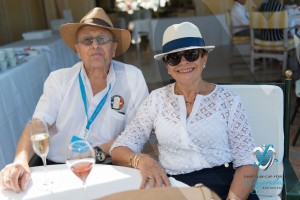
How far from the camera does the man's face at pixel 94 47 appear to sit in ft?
6.09

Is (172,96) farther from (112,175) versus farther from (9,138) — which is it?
(9,138)

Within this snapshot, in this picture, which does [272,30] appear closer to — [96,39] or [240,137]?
[96,39]

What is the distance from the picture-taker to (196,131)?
1.53m

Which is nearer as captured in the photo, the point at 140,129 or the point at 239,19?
the point at 140,129

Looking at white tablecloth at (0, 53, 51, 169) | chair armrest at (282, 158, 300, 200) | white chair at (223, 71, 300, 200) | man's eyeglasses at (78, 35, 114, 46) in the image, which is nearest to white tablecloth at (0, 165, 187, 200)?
chair armrest at (282, 158, 300, 200)

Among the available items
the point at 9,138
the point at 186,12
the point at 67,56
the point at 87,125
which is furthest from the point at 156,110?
the point at 186,12

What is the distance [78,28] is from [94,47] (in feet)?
0.58

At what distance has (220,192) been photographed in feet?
5.06

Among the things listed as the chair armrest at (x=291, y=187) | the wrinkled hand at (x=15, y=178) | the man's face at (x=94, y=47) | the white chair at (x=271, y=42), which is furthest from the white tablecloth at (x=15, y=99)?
the white chair at (x=271, y=42)

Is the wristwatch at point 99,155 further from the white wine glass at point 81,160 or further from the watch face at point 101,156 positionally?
the white wine glass at point 81,160

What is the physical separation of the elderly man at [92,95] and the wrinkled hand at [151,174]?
0.43 meters

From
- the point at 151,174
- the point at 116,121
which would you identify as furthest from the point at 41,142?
the point at 116,121

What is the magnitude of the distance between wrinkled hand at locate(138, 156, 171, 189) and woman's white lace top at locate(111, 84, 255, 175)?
195mm

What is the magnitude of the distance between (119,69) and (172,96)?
444 millimetres
